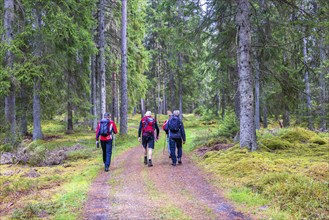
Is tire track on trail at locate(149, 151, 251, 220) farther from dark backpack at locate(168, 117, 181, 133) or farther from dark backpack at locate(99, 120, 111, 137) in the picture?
dark backpack at locate(99, 120, 111, 137)

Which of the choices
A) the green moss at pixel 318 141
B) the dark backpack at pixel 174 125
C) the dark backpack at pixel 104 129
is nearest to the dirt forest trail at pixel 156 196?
the dark backpack at pixel 104 129

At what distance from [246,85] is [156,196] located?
218 inches

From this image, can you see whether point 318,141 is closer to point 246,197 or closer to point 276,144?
point 276,144

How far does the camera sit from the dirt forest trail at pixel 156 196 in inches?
208

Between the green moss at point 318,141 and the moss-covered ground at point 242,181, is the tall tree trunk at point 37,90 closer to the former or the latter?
the moss-covered ground at point 242,181

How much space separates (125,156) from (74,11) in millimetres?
8107

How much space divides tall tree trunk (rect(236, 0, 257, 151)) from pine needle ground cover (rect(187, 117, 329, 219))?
0.56m

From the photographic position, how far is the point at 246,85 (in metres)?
10.1

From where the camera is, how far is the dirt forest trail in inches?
208

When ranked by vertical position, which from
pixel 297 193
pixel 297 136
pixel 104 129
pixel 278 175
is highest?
pixel 104 129

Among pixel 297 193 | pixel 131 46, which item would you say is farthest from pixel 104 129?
pixel 131 46

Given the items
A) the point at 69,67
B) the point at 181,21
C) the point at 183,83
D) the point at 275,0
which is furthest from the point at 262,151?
the point at 183,83

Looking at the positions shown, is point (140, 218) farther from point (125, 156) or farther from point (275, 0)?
point (275, 0)

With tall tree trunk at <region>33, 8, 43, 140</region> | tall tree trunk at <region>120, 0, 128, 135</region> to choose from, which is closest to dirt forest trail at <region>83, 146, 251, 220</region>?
tall tree trunk at <region>33, 8, 43, 140</region>
